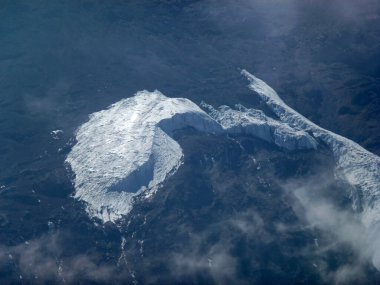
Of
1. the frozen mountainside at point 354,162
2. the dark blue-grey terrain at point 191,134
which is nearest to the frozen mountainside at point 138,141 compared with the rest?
the dark blue-grey terrain at point 191,134

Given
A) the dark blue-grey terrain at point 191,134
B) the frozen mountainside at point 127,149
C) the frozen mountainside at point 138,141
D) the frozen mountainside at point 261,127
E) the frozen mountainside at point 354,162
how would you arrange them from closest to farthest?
the dark blue-grey terrain at point 191,134, the frozen mountainside at point 354,162, the frozen mountainside at point 127,149, the frozen mountainside at point 138,141, the frozen mountainside at point 261,127

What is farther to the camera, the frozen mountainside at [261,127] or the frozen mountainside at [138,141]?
the frozen mountainside at [261,127]

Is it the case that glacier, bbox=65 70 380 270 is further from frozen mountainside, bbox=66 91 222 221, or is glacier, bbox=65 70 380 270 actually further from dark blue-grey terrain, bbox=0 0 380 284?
dark blue-grey terrain, bbox=0 0 380 284

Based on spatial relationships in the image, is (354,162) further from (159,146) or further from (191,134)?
(159,146)

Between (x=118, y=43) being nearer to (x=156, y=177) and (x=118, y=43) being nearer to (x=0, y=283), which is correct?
(x=156, y=177)

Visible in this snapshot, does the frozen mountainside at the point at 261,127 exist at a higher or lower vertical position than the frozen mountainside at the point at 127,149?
higher

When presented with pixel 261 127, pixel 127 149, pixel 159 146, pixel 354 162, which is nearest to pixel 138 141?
pixel 127 149

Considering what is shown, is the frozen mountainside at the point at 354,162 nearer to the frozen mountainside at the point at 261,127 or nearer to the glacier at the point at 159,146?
the glacier at the point at 159,146

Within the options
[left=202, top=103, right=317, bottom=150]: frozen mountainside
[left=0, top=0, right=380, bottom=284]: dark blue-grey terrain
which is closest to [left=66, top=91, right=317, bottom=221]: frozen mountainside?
[left=202, top=103, right=317, bottom=150]: frozen mountainside

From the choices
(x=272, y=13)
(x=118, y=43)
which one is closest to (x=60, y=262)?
(x=118, y=43)
